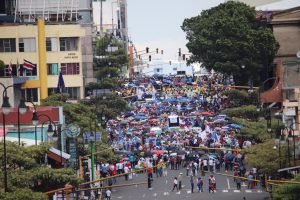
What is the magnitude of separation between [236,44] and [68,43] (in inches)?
753

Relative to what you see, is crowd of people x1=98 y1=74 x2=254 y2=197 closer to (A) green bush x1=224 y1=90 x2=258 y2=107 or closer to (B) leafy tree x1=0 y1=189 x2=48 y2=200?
(A) green bush x1=224 y1=90 x2=258 y2=107

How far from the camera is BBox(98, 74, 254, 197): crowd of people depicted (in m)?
82.0

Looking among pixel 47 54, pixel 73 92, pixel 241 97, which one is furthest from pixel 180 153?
pixel 73 92

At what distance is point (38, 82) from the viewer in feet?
389

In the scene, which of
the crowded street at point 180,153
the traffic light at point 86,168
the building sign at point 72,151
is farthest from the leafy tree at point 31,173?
the building sign at point 72,151

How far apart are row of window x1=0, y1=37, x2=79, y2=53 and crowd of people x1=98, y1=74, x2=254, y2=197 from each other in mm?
8691

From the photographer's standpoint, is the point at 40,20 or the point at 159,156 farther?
the point at 40,20

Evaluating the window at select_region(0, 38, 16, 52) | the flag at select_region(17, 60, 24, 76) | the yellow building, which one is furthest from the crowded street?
the window at select_region(0, 38, 16, 52)

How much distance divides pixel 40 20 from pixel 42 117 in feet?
132

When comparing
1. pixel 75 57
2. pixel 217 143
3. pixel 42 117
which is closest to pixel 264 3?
pixel 75 57

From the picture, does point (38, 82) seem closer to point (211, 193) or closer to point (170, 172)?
point (170, 172)

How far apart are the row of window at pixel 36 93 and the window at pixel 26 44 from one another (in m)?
3.95

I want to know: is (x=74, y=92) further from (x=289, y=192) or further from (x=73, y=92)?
(x=289, y=192)

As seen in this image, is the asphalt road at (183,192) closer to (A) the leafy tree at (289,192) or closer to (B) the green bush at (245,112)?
(A) the leafy tree at (289,192)
